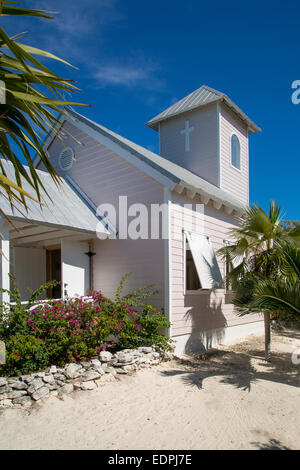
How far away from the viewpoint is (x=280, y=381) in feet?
21.6

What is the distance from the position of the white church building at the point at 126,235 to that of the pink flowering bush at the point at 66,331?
0.70 m

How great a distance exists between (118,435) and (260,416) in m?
2.14

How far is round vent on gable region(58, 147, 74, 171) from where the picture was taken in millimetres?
11008

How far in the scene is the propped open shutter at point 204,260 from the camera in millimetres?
8898

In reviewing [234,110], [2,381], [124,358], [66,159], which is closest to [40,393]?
[2,381]

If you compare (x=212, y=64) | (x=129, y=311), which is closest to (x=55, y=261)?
(x=129, y=311)

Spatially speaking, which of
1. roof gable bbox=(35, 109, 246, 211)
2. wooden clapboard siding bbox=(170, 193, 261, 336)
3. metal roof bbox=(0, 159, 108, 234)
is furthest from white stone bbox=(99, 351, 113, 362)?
roof gable bbox=(35, 109, 246, 211)

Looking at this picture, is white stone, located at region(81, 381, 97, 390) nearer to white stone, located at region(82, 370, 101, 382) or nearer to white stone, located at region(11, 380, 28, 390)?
white stone, located at region(82, 370, 101, 382)

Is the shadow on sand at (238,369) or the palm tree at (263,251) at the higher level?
the palm tree at (263,251)

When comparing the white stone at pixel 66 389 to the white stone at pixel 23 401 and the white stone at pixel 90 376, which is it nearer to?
the white stone at pixel 90 376

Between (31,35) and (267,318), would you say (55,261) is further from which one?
(31,35)

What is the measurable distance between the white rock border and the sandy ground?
19 cm

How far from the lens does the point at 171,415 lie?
5004 millimetres

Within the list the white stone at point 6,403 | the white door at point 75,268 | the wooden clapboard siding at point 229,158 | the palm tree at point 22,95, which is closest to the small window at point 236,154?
the wooden clapboard siding at point 229,158
